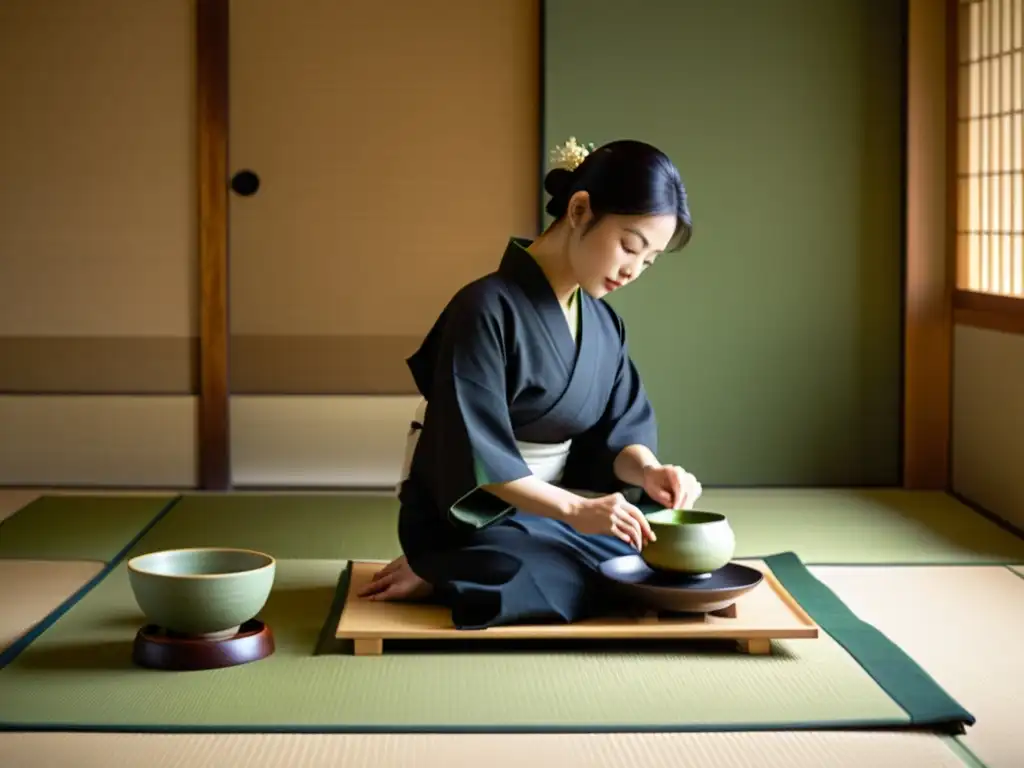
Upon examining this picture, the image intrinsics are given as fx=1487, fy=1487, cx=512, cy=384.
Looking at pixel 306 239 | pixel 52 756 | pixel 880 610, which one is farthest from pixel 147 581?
pixel 306 239

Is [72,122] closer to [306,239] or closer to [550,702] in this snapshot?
[306,239]

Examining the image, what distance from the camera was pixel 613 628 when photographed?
3111 mm

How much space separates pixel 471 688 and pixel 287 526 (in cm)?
182

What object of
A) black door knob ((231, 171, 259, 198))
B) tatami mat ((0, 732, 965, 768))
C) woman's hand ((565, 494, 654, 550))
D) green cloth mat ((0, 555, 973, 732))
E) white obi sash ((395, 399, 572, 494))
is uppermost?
black door knob ((231, 171, 259, 198))

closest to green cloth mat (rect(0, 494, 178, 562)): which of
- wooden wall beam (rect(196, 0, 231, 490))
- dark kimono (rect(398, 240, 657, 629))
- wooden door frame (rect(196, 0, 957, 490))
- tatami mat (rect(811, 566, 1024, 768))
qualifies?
wooden wall beam (rect(196, 0, 231, 490))

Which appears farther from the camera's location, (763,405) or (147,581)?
(763,405)

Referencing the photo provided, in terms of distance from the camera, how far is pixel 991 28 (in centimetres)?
495

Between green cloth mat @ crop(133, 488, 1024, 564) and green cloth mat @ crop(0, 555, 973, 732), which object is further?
green cloth mat @ crop(133, 488, 1024, 564)

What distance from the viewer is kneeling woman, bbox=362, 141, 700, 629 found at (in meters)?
3.13

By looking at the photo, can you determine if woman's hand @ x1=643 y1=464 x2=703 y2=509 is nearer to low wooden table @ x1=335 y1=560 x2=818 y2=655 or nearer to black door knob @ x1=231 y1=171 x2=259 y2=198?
low wooden table @ x1=335 y1=560 x2=818 y2=655

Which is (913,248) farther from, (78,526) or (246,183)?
(78,526)

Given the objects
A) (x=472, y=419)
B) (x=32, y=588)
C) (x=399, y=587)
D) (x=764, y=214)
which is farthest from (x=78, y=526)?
(x=764, y=214)

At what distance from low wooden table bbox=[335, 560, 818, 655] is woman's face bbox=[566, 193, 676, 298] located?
0.72m

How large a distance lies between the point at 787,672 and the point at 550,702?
0.52 meters
